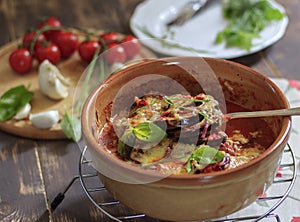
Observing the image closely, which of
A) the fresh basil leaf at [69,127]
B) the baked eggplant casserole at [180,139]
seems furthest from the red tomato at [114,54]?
the baked eggplant casserole at [180,139]

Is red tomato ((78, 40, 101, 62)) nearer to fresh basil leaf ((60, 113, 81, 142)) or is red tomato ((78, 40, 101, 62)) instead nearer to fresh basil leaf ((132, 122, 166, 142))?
fresh basil leaf ((60, 113, 81, 142))

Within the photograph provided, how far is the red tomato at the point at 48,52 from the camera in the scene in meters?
1.84

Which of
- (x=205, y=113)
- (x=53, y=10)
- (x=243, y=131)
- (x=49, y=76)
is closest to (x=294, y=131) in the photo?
(x=243, y=131)

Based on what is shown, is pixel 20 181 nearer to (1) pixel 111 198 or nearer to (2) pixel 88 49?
(1) pixel 111 198

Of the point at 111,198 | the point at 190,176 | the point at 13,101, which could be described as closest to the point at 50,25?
the point at 13,101

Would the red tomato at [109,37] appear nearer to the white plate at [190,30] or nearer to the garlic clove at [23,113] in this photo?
the white plate at [190,30]

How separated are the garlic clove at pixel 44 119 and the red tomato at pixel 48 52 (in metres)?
0.33

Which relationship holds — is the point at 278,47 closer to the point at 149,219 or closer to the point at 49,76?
the point at 49,76

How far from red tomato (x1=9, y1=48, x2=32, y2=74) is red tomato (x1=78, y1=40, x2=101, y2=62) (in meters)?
0.17

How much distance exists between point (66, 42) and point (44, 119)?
440 mm

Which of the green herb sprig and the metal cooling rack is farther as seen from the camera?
the green herb sprig

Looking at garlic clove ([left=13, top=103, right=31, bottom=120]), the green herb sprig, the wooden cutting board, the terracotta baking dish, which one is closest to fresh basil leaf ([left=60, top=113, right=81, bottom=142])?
the wooden cutting board

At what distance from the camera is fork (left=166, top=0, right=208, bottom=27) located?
2.07 meters

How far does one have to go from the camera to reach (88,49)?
186cm
